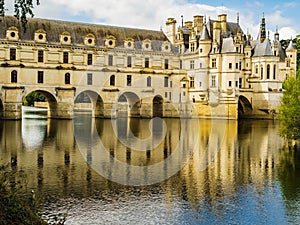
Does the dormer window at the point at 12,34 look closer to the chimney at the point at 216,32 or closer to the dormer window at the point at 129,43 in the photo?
the dormer window at the point at 129,43

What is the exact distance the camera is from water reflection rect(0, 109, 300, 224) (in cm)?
1305

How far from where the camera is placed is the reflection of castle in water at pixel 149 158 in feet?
54.5

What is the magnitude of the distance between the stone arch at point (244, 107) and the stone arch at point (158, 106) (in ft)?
31.3

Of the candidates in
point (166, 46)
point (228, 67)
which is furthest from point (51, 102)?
point (228, 67)

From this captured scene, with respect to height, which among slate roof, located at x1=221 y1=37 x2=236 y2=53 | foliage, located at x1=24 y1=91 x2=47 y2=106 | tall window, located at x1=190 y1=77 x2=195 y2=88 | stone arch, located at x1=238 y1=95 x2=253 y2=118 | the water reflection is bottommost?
the water reflection

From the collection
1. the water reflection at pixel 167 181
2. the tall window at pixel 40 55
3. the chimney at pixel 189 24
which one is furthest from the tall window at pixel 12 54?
the chimney at pixel 189 24

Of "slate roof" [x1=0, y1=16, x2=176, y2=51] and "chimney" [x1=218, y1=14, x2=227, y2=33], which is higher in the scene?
"chimney" [x1=218, y1=14, x2=227, y2=33]

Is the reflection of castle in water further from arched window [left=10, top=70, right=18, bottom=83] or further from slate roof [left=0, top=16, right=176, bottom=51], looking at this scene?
slate roof [left=0, top=16, right=176, bottom=51]

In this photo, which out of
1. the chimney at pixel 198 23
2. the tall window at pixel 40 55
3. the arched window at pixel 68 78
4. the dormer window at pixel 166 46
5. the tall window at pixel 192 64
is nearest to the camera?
the tall window at pixel 40 55

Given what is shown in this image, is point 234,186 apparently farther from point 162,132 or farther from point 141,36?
point 141,36

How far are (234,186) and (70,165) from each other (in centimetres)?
761

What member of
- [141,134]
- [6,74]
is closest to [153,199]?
[141,134]

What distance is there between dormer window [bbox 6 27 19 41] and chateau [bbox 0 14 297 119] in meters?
0.09

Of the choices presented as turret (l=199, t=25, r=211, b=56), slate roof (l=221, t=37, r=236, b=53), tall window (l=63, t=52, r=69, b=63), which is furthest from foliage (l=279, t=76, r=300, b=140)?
tall window (l=63, t=52, r=69, b=63)
